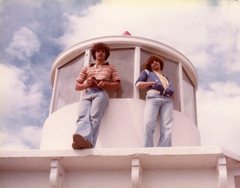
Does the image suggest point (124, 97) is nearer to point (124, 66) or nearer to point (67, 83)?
point (124, 66)

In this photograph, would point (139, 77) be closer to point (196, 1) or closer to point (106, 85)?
point (106, 85)

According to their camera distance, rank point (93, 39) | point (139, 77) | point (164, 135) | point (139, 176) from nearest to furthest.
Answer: point (139, 176) < point (164, 135) < point (139, 77) < point (93, 39)

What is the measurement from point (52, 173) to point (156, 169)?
43.7 inches

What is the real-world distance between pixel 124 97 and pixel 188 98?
1295 mm

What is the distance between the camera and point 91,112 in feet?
18.9

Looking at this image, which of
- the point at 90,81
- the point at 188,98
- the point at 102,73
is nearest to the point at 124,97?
the point at 102,73

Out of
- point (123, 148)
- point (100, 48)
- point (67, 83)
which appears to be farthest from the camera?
point (67, 83)

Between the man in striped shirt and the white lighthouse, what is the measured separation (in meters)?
0.28

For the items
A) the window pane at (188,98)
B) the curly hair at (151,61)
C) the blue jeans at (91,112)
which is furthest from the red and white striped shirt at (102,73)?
the window pane at (188,98)

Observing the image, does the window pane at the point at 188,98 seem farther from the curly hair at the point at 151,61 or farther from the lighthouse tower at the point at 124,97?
the curly hair at the point at 151,61

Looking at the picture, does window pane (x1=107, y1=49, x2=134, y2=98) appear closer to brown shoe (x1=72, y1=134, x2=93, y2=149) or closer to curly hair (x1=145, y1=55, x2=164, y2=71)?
curly hair (x1=145, y1=55, x2=164, y2=71)

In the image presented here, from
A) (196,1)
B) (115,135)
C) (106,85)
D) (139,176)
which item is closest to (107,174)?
(139,176)

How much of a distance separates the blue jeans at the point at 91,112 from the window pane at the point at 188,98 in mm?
1514

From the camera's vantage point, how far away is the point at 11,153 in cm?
529
